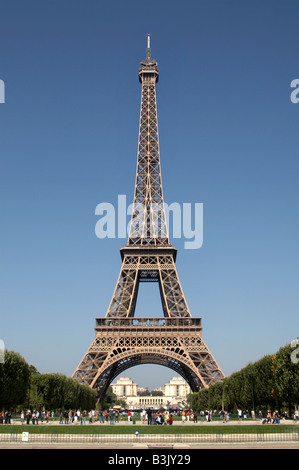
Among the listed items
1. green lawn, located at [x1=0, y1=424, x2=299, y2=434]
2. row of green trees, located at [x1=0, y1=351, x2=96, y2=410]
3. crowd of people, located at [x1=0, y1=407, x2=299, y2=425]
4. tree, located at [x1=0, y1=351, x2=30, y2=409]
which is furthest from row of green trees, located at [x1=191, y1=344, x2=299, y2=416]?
tree, located at [x1=0, y1=351, x2=30, y2=409]

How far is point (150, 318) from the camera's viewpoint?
7694cm

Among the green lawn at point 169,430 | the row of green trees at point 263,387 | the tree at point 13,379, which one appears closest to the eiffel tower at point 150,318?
the row of green trees at point 263,387

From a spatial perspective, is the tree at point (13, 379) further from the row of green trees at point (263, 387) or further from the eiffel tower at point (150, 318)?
the row of green trees at point (263, 387)

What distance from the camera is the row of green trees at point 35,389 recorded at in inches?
2143

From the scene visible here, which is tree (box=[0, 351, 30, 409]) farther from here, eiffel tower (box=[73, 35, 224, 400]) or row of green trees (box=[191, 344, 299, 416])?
row of green trees (box=[191, 344, 299, 416])

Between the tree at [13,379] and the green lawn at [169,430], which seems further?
the tree at [13,379]

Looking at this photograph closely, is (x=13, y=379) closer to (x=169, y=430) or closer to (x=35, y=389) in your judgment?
(x=35, y=389)

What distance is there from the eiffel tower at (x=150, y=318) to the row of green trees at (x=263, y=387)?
9.25 ft

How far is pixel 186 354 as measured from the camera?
72125mm

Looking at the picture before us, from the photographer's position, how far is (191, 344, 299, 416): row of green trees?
52278 millimetres

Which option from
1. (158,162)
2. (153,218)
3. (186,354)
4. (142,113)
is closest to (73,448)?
(186,354)

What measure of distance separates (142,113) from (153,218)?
70.3ft

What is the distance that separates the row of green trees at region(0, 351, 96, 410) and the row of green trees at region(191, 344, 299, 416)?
18.4 metres
